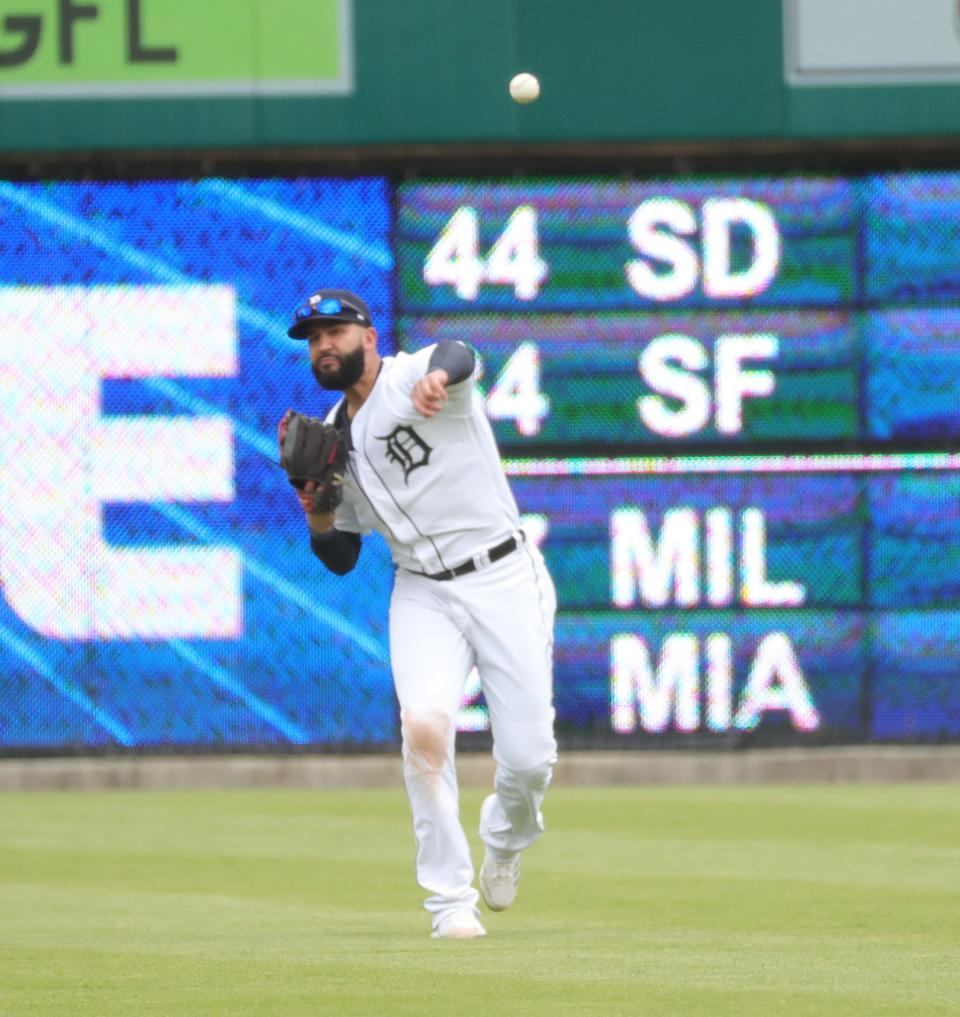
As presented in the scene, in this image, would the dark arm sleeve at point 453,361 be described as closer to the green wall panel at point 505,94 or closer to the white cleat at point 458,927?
the white cleat at point 458,927

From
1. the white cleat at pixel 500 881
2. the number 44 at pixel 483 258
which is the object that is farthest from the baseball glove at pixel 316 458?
the number 44 at pixel 483 258

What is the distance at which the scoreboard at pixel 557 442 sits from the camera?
1375cm

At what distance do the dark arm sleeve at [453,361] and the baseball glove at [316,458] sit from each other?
0.47m

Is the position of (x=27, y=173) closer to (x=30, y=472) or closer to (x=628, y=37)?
(x=30, y=472)

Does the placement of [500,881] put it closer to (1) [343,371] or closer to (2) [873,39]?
(1) [343,371]

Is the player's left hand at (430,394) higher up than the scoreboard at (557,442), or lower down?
higher up

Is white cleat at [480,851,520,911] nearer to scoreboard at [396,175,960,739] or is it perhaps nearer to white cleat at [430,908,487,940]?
white cleat at [430,908,487,940]

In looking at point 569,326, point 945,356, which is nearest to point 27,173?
point 569,326

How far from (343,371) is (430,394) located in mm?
617

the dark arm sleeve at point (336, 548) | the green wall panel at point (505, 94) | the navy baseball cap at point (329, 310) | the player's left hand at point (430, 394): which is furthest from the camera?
the green wall panel at point (505, 94)

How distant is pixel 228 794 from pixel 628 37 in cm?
460

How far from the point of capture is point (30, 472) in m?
13.8

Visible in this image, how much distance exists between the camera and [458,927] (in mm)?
7477

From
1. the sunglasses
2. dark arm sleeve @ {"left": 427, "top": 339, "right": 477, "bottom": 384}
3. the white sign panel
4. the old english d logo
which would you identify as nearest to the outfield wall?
the white sign panel
